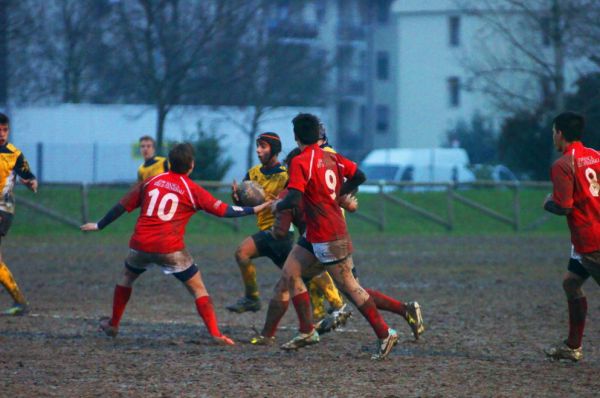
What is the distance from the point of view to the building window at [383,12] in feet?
185

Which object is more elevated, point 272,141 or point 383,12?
point 383,12

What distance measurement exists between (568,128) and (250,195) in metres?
2.75

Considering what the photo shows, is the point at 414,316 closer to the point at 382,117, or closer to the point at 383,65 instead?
the point at 382,117

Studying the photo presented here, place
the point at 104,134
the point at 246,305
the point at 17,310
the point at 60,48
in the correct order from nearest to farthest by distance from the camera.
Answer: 1. the point at 246,305
2. the point at 17,310
3. the point at 60,48
4. the point at 104,134

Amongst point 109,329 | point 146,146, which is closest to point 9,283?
point 109,329

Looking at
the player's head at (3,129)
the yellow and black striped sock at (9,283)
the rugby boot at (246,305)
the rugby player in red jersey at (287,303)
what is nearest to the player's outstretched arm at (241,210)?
the rugby player in red jersey at (287,303)

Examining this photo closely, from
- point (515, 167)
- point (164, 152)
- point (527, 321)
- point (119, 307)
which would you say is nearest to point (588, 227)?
point (527, 321)

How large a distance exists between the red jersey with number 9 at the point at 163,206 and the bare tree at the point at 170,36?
16.9 metres

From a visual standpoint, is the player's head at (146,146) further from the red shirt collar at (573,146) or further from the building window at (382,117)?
the building window at (382,117)

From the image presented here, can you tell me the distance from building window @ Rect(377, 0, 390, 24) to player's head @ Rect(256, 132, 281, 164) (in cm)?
4750

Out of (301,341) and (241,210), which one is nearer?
(301,341)

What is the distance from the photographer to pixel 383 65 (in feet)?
188

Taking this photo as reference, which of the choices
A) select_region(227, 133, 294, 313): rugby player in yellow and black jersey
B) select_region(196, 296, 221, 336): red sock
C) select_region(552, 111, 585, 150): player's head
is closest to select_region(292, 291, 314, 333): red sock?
select_region(196, 296, 221, 336): red sock

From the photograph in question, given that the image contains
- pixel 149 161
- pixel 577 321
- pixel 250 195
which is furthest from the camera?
pixel 149 161
